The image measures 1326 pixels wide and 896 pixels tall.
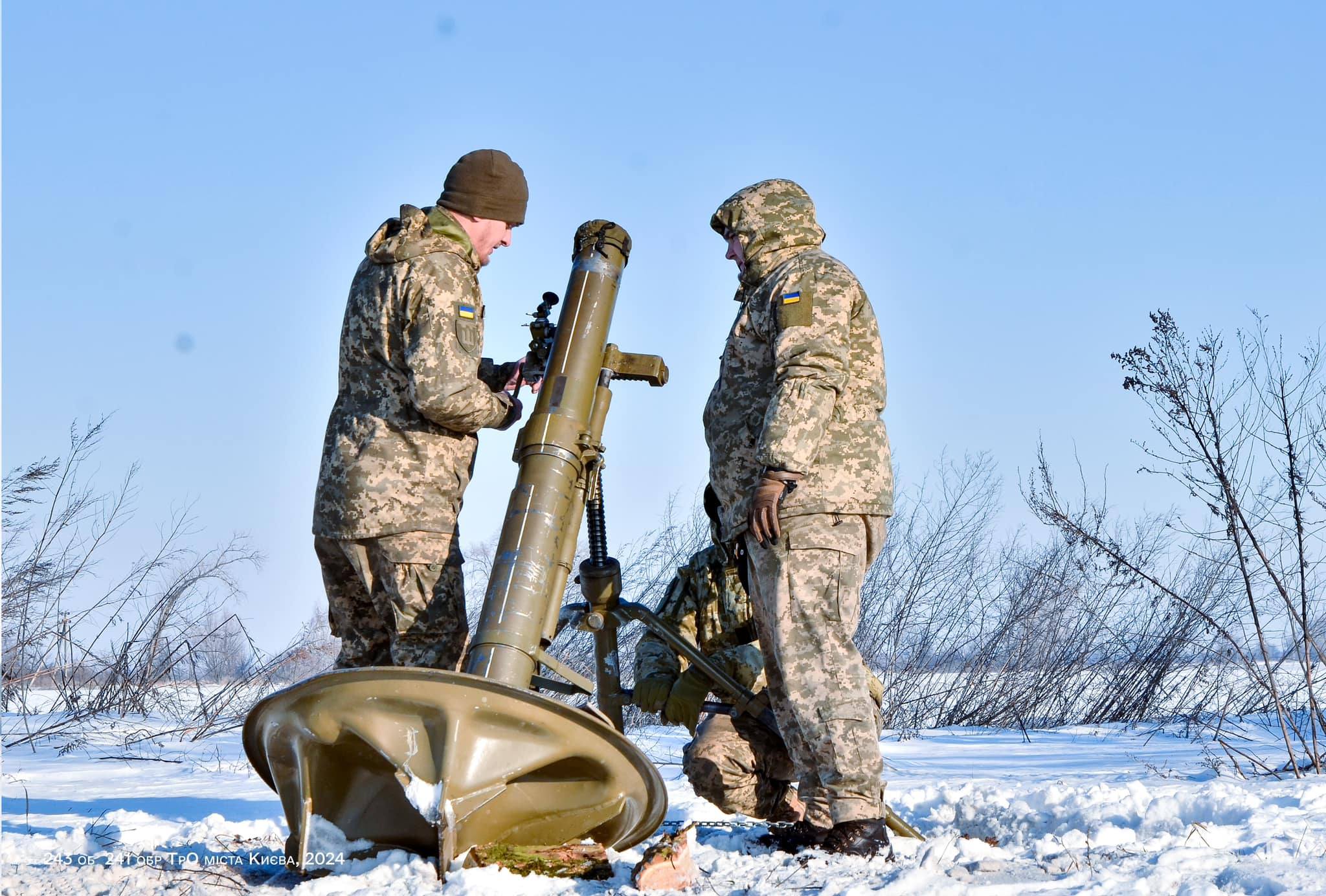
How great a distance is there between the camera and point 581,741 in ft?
11.4

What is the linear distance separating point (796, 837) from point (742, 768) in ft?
1.89

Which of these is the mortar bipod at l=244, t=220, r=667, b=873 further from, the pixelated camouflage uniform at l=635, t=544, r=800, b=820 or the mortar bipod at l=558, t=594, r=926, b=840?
the pixelated camouflage uniform at l=635, t=544, r=800, b=820

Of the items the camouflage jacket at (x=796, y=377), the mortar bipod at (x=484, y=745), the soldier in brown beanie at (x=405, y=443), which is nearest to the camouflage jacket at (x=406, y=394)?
the soldier in brown beanie at (x=405, y=443)

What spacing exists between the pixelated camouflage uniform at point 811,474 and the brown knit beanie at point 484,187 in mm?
859

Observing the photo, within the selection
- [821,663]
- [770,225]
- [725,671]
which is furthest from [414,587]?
[770,225]

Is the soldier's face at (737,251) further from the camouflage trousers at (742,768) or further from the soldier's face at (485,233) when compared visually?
the camouflage trousers at (742,768)

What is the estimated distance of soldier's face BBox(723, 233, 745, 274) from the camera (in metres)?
4.55

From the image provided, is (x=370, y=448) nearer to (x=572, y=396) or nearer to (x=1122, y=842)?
(x=572, y=396)

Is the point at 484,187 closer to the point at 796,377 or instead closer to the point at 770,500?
the point at 796,377

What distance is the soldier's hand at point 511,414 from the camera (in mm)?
4418

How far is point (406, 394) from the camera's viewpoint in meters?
4.26

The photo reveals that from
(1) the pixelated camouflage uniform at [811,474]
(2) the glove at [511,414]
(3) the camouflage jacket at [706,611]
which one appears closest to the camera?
(1) the pixelated camouflage uniform at [811,474]

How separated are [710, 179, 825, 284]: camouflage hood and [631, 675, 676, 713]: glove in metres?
1.53

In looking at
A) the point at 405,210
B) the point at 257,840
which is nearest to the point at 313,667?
the point at 257,840
